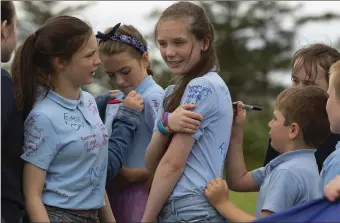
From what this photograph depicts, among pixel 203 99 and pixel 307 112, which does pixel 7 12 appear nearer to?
pixel 203 99

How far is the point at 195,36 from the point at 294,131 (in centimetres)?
63

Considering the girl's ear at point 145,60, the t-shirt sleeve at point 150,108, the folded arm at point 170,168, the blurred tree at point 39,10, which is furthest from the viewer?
the blurred tree at point 39,10

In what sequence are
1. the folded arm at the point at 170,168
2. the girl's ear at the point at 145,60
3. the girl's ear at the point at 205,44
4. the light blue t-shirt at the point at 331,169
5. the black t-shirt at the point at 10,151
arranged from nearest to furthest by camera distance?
the black t-shirt at the point at 10,151
the folded arm at the point at 170,168
the light blue t-shirt at the point at 331,169
the girl's ear at the point at 205,44
the girl's ear at the point at 145,60

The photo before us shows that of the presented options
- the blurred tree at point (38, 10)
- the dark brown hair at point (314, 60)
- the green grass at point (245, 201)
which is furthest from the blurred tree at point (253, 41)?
the dark brown hair at point (314, 60)

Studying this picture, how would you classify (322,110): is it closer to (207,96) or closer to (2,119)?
(207,96)

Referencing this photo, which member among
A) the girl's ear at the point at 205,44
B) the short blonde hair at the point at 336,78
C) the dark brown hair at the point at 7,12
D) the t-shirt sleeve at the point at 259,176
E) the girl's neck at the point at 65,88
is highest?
the dark brown hair at the point at 7,12

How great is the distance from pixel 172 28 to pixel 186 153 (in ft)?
1.90

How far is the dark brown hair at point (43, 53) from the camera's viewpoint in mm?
3066

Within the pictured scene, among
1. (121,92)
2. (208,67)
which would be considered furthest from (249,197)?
(208,67)

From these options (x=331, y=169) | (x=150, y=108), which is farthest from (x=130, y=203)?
(x=331, y=169)

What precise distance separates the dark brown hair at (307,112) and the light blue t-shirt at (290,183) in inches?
3.6

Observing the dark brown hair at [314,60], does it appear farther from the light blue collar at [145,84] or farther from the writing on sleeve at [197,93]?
the writing on sleeve at [197,93]

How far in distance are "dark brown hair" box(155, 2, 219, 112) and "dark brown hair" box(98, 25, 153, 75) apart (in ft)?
2.14

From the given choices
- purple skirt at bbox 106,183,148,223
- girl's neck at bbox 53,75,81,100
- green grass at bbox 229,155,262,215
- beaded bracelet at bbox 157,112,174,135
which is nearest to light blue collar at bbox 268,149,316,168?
beaded bracelet at bbox 157,112,174,135
